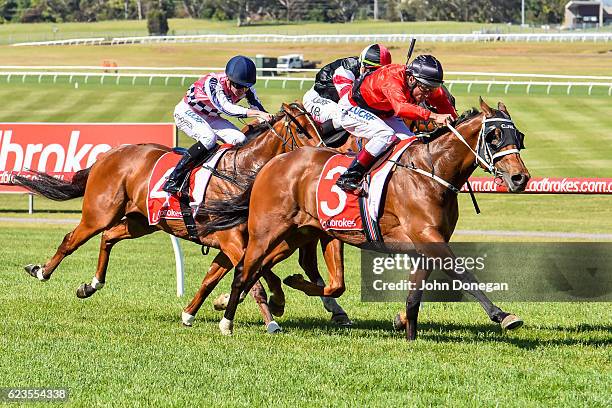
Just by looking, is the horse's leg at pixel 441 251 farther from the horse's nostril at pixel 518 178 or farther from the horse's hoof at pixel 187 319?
the horse's hoof at pixel 187 319

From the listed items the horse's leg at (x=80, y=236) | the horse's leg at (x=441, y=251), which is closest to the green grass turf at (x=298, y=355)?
the horse's leg at (x=80, y=236)

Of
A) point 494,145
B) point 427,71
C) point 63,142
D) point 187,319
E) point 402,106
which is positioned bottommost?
point 63,142

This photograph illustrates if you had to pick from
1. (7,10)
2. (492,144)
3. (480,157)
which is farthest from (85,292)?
(7,10)

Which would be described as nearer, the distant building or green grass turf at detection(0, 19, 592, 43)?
green grass turf at detection(0, 19, 592, 43)

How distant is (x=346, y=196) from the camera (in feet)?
28.5

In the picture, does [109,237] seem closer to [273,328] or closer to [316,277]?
[316,277]

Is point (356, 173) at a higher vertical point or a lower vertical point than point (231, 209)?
higher

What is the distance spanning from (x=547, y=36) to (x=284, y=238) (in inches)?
2665

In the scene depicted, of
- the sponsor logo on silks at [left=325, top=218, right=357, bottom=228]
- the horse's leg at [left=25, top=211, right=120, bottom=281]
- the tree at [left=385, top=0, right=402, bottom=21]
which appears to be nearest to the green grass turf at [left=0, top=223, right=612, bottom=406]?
the horse's leg at [left=25, top=211, right=120, bottom=281]

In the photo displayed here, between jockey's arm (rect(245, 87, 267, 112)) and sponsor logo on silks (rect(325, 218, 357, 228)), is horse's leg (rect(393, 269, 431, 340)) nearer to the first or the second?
sponsor logo on silks (rect(325, 218, 357, 228))

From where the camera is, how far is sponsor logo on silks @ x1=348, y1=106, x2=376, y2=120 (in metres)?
8.95

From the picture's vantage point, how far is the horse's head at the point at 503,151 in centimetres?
812

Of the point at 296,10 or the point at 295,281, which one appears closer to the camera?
the point at 295,281

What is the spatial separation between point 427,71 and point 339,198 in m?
1.19
